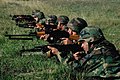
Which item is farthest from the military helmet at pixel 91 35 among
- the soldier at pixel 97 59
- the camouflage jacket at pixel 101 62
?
the camouflage jacket at pixel 101 62

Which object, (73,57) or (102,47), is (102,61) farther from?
(73,57)

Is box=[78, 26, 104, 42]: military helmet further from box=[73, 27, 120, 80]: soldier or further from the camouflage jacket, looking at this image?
the camouflage jacket

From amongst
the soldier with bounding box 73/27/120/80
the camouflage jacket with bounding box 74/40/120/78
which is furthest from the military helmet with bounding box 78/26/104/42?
the camouflage jacket with bounding box 74/40/120/78

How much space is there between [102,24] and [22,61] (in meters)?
12.2

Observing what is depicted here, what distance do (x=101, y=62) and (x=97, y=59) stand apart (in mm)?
171

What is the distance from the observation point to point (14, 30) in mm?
16641

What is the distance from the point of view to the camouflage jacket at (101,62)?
6652 mm

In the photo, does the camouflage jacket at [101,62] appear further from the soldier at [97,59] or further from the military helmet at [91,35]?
the military helmet at [91,35]

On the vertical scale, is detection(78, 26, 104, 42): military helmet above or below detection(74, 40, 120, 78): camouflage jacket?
above

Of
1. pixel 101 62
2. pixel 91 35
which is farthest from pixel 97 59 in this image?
pixel 91 35

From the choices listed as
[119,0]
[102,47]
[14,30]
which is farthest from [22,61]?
[119,0]

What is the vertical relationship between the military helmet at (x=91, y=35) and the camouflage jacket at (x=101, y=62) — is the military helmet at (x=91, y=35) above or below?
above

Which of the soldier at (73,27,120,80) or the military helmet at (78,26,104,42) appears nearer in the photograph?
the soldier at (73,27,120,80)

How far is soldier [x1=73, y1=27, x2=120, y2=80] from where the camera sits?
6668 millimetres
